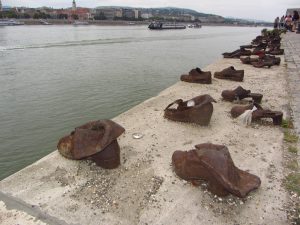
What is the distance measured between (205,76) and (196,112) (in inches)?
177

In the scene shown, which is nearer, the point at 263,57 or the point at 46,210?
the point at 46,210

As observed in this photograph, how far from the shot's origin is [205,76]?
10344 mm

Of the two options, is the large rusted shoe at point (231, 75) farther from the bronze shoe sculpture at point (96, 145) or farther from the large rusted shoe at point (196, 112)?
the bronze shoe sculpture at point (96, 145)

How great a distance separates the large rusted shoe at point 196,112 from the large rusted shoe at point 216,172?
181cm

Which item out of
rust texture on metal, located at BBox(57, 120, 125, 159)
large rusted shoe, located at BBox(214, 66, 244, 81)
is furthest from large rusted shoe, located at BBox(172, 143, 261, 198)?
large rusted shoe, located at BBox(214, 66, 244, 81)

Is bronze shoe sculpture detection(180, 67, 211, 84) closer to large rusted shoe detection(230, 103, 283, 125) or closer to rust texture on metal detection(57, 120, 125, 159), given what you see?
large rusted shoe detection(230, 103, 283, 125)

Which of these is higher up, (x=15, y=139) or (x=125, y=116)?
(x=125, y=116)

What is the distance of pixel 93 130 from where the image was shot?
4.71m

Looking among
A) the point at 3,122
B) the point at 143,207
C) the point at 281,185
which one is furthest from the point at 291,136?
the point at 3,122

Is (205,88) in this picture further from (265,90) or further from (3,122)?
(3,122)

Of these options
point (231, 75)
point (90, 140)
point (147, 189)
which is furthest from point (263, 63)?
point (147, 189)

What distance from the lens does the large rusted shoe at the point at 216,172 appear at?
12.2ft

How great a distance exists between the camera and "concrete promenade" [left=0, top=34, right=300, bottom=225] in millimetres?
3477

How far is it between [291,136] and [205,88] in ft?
14.5
